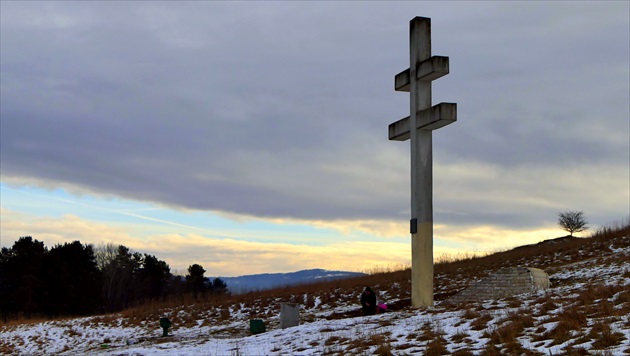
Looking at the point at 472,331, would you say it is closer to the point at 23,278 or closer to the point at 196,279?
the point at 23,278

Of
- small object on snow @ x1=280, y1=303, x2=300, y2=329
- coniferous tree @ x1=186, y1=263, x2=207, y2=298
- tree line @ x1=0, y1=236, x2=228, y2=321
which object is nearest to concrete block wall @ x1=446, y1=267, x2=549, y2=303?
small object on snow @ x1=280, y1=303, x2=300, y2=329

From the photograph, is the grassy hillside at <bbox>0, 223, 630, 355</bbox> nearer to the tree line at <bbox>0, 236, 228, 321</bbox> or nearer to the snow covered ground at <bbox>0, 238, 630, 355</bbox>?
the snow covered ground at <bbox>0, 238, 630, 355</bbox>

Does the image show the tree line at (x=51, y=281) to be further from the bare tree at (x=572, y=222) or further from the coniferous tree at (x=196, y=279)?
the bare tree at (x=572, y=222)

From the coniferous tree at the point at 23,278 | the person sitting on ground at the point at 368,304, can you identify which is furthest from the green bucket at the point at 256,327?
the coniferous tree at the point at 23,278

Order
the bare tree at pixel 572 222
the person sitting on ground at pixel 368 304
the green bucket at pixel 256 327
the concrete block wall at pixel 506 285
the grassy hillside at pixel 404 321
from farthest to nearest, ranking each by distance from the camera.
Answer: the bare tree at pixel 572 222
the person sitting on ground at pixel 368 304
the concrete block wall at pixel 506 285
the green bucket at pixel 256 327
the grassy hillside at pixel 404 321

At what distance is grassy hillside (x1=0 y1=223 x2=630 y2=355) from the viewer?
10977 mm

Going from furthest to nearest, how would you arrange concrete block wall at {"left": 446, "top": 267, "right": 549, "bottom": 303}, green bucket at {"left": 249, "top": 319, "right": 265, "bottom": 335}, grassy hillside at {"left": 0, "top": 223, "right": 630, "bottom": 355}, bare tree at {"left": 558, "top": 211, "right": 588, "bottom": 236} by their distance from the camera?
bare tree at {"left": 558, "top": 211, "right": 588, "bottom": 236} → concrete block wall at {"left": 446, "top": 267, "right": 549, "bottom": 303} → green bucket at {"left": 249, "top": 319, "right": 265, "bottom": 335} → grassy hillside at {"left": 0, "top": 223, "right": 630, "bottom": 355}

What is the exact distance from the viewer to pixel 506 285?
19703 millimetres

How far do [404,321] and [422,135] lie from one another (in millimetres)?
6658

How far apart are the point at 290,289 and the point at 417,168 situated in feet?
47.4

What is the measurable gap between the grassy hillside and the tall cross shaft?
1187 mm

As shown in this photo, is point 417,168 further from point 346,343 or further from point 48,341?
point 48,341

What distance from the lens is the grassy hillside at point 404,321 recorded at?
1098 centimetres

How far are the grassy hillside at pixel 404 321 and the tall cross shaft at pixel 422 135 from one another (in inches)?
46.7
